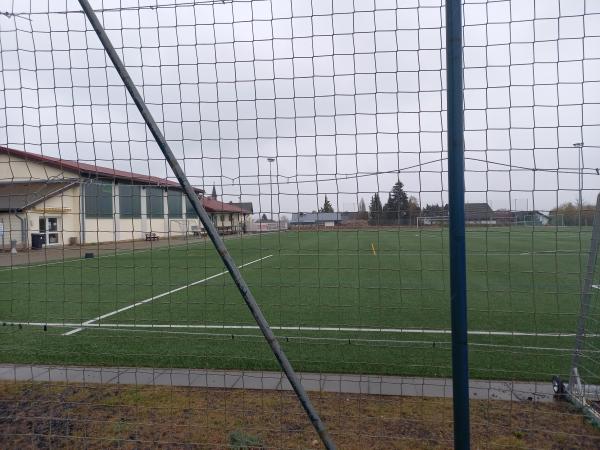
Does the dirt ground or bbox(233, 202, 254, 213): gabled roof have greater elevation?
bbox(233, 202, 254, 213): gabled roof

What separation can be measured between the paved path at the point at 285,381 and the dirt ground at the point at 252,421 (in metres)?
0.15

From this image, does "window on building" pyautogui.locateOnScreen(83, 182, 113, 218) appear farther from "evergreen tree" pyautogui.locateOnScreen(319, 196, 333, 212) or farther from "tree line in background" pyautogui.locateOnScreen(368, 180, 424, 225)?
"tree line in background" pyautogui.locateOnScreen(368, 180, 424, 225)

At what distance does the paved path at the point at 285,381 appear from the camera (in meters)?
4.03

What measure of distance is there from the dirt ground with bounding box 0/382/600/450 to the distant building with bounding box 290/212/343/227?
158 cm

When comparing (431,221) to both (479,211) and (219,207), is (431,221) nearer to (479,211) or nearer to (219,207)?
(479,211)

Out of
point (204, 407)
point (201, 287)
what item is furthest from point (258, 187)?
point (201, 287)

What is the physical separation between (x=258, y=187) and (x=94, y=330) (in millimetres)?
4717

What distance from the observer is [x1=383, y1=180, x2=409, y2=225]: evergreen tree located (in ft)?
10.7

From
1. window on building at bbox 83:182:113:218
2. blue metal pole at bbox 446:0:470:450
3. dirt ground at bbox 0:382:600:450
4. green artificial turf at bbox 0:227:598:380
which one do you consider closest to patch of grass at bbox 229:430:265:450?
dirt ground at bbox 0:382:600:450

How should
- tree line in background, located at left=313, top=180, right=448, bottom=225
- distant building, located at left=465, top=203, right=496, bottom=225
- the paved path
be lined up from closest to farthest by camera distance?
distant building, located at left=465, top=203, right=496, bottom=225 → tree line in background, located at left=313, top=180, right=448, bottom=225 → the paved path

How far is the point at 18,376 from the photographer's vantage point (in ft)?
15.1

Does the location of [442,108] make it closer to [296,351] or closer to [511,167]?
[511,167]

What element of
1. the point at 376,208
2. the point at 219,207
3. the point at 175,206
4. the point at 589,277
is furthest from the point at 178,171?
the point at 589,277

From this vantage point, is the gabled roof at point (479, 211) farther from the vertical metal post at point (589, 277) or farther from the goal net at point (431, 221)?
the vertical metal post at point (589, 277)
